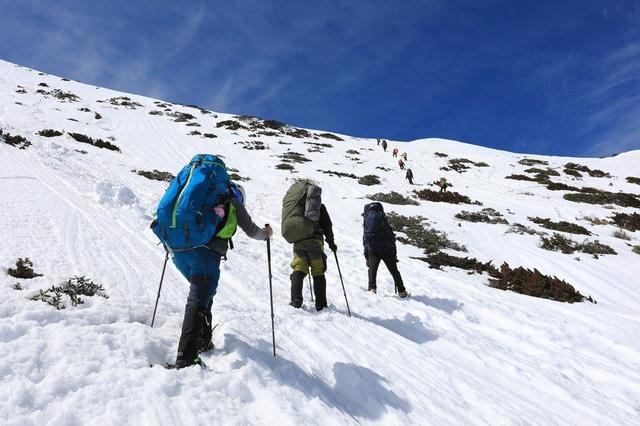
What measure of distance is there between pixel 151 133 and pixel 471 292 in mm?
26020

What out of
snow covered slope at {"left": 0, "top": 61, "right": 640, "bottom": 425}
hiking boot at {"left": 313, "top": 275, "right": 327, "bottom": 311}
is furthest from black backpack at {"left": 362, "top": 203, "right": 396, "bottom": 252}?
hiking boot at {"left": 313, "top": 275, "right": 327, "bottom": 311}

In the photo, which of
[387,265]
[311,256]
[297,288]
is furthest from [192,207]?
[387,265]

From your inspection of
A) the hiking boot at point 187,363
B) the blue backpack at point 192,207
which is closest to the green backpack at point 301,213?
the blue backpack at point 192,207

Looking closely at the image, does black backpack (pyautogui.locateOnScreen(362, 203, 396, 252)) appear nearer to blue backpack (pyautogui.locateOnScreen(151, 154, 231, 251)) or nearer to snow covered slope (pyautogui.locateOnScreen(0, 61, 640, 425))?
snow covered slope (pyautogui.locateOnScreen(0, 61, 640, 425))

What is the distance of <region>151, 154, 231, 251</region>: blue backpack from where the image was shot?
3.36m

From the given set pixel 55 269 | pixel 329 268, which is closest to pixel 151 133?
pixel 329 268

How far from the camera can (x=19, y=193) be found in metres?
8.48

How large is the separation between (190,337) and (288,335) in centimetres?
168

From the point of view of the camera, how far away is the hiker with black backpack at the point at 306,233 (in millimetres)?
6016

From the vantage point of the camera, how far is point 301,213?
6.10 m

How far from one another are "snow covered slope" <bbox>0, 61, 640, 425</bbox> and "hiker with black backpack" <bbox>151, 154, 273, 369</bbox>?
38 centimetres

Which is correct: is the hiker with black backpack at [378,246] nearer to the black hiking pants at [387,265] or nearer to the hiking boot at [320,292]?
the black hiking pants at [387,265]

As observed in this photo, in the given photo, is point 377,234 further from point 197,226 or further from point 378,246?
point 197,226

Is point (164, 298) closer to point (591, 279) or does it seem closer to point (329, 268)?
point (329, 268)
